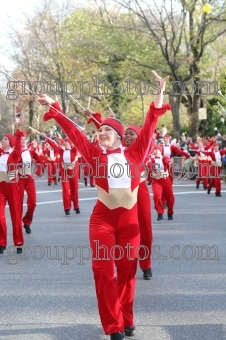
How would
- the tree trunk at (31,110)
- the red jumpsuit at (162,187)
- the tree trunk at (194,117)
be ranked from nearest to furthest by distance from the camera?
1. the red jumpsuit at (162,187)
2. the tree trunk at (194,117)
3. the tree trunk at (31,110)

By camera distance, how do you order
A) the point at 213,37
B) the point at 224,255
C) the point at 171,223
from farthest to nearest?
1. the point at 213,37
2. the point at 171,223
3. the point at 224,255

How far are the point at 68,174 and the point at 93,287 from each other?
33.3 ft

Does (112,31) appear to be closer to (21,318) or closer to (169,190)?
(169,190)

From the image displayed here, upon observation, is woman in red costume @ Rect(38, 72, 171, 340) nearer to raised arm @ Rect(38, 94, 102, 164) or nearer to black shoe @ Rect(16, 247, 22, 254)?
raised arm @ Rect(38, 94, 102, 164)

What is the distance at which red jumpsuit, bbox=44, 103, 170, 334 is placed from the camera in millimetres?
6180

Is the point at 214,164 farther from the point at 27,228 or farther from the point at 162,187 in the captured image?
the point at 27,228

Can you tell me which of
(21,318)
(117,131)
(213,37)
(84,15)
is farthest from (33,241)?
(84,15)

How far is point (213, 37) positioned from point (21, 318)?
1190 inches

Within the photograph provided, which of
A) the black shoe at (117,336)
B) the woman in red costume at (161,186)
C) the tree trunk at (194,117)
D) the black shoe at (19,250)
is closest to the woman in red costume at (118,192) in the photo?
the black shoe at (117,336)

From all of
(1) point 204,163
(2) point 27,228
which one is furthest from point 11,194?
(1) point 204,163

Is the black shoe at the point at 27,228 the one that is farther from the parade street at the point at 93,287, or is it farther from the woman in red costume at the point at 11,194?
the woman in red costume at the point at 11,194

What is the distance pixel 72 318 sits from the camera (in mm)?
6828

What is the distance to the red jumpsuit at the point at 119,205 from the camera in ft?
20.3

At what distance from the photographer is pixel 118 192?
6.31 meters
